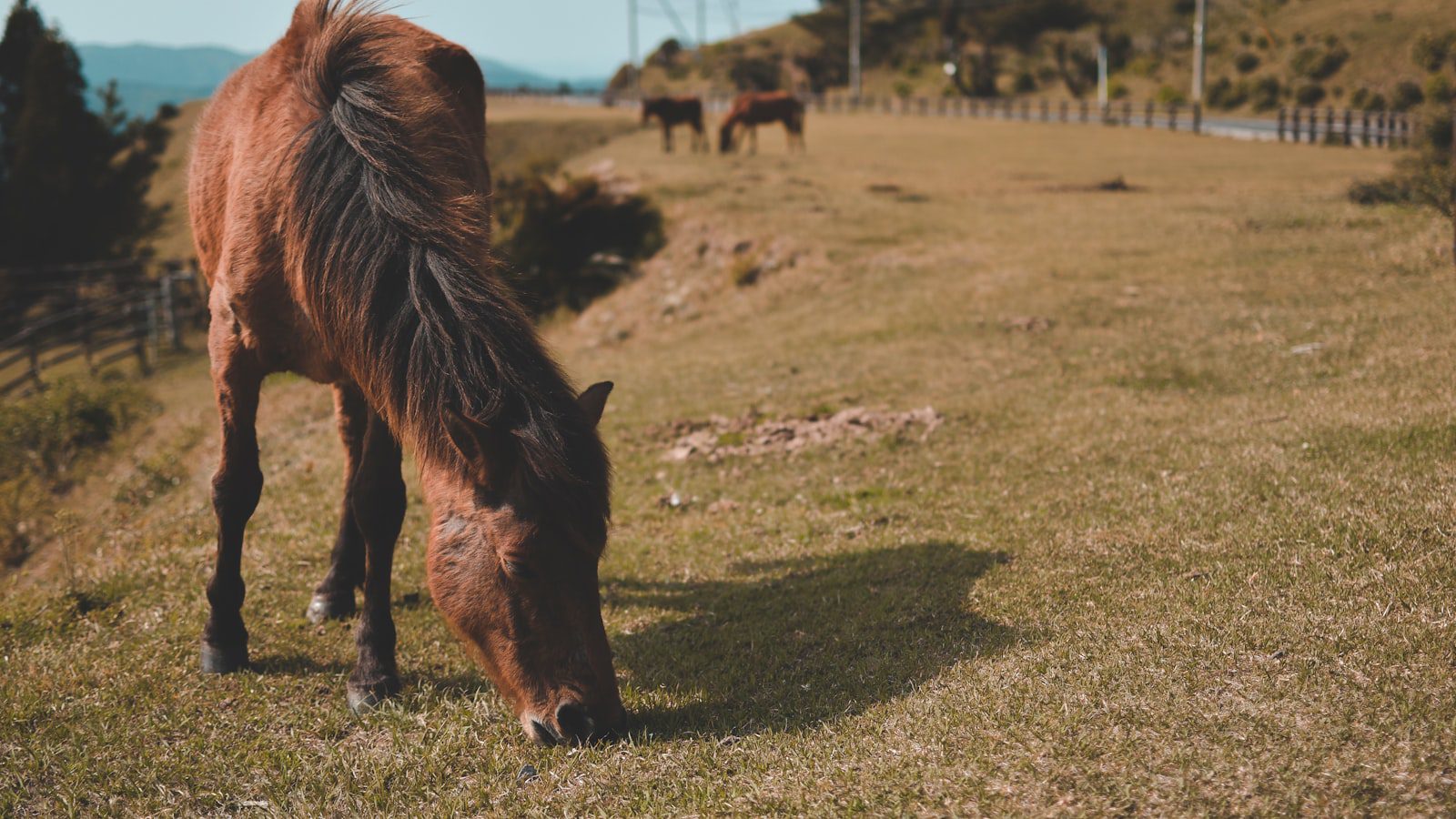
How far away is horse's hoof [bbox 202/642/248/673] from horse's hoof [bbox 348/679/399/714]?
31.5 inches

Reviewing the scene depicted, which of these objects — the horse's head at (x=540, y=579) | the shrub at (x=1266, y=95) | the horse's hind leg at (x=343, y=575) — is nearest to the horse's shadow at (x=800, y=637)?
the horse's head at (x=540, y=579)

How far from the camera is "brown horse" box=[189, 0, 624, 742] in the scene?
360cm

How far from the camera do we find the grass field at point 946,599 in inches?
131

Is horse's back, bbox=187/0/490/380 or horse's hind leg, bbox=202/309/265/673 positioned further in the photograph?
horse's hind leg, bbox=202/309/265/673

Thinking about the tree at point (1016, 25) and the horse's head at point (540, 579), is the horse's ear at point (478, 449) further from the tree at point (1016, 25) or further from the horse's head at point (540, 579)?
the tree at point (1016, 25)

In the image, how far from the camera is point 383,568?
4.73 m

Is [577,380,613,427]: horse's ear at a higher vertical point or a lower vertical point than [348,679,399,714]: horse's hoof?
higher

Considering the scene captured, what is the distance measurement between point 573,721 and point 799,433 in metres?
5.47

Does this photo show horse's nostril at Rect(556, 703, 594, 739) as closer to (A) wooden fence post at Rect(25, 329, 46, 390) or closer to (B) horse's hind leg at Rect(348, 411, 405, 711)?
(B) horse's hind leg at Rect(348, 411, 405, 711)

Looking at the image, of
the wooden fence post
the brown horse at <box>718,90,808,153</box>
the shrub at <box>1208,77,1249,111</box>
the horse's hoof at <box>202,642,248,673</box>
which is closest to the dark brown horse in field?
the brown horse at <box>718,90,808,153</box>

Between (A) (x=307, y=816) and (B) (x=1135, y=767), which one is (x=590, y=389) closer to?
(A) (x=307, y=816)

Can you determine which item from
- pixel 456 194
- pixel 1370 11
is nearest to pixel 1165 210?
pixel 456 194

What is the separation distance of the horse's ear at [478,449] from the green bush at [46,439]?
9.81 metres

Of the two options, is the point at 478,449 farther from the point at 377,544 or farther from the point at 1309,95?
the point at 1309,95
